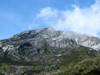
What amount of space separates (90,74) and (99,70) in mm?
16962

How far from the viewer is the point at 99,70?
650ft

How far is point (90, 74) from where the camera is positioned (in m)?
198
